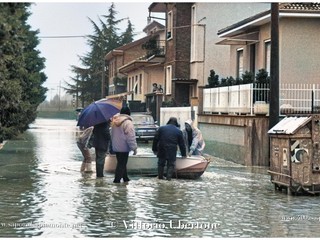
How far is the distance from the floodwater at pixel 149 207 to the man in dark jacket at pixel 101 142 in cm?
37

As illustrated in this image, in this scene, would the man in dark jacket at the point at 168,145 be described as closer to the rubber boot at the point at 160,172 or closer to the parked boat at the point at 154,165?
the rubber boot at the point at 160,172

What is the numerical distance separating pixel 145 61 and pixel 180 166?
1302 inches

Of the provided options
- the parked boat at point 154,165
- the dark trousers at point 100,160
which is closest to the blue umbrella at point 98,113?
the dark trousers at point 100,160

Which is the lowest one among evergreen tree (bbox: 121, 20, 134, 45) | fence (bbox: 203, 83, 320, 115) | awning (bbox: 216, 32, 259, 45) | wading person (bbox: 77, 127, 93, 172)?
wading person (bbox: 77, 127, 93, 172)

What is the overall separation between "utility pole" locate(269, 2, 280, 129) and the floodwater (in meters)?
2.08

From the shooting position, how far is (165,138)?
1706cm

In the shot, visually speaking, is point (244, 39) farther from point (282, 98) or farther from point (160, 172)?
point (160, 172)

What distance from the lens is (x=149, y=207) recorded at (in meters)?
12.5

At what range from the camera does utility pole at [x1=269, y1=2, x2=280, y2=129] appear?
65.4 ft

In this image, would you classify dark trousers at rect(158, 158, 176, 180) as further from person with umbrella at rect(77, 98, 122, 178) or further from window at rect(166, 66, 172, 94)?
window at rect(166, 66, 172, 94)

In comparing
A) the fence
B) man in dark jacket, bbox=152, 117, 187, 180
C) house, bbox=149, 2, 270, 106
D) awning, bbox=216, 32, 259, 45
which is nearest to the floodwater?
man in dark jacket, bbox=152, 117, 187, 180

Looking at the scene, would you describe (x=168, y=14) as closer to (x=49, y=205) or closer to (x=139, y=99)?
(x=139, y=99)

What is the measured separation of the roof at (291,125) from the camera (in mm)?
14711

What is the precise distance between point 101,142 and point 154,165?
163 cm
